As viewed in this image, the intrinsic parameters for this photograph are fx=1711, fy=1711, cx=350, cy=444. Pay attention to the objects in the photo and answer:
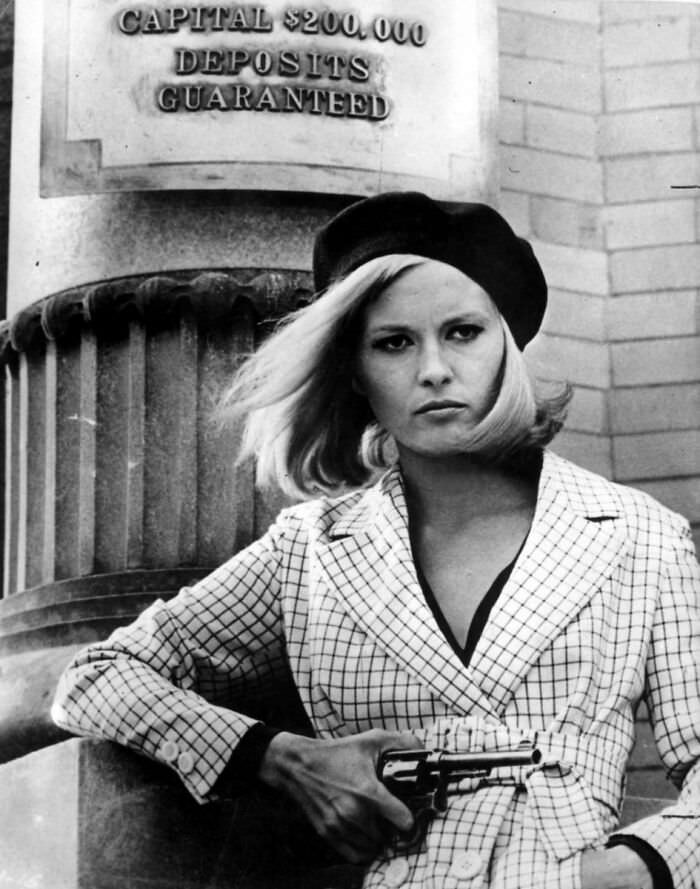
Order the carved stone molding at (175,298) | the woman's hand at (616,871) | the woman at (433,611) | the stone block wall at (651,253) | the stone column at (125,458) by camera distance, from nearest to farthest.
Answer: the woman's hand at (616,871) < the woman at (433,611) < the stone column at (125,458) < the carved stone molding at (175,298) < the stone block wall at (651,253)

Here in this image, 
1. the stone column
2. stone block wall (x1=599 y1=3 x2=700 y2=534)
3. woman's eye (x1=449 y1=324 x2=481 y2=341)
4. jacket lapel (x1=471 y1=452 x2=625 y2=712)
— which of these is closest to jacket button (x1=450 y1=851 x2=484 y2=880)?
jacket lapel (x1=471 y1=452 x2=625 y2=712)

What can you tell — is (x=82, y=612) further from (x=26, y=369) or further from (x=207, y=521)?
(x=26, y=369)

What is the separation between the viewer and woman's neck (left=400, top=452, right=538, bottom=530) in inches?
103

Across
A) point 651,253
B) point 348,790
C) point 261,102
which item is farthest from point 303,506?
point 651,253

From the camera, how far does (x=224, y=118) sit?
3.46 meters

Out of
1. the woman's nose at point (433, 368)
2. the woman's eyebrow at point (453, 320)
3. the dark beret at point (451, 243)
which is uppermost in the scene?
the dark beret at point (451, 243)

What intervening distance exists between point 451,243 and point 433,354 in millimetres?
196

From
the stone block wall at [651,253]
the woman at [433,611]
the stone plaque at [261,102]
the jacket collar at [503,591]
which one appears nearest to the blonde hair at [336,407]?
the woman at [433,611]

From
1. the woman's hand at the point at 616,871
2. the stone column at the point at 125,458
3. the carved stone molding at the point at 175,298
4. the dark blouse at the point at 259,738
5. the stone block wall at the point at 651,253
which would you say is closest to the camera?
the woman's hand at the point at 616,871

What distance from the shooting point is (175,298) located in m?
3.54

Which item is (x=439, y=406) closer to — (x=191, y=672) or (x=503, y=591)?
(x=503, y=591)

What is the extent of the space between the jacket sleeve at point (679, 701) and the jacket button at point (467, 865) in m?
0.20

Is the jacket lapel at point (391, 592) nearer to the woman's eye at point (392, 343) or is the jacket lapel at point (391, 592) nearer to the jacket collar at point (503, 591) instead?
the jacket collar at point (503, 591)

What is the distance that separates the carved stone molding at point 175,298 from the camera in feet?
11.6
